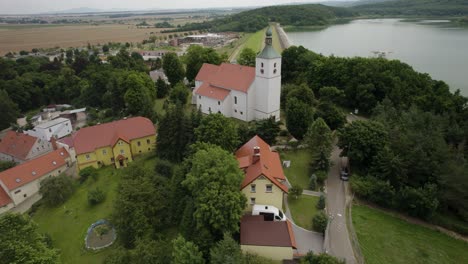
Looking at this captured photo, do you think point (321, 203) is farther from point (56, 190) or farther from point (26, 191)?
point (26, 191)

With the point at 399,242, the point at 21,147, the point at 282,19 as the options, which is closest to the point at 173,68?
the point at 21,147

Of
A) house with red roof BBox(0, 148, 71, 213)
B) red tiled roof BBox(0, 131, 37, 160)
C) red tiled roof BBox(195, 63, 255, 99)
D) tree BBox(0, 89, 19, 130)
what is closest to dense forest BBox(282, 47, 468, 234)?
red tiled roof BBox(195, 63, 255, 99)

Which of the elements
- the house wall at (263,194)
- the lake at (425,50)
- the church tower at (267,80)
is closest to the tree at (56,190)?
the house wall at (263,194)

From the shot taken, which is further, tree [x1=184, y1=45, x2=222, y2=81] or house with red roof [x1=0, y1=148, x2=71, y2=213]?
tree [x1=184, y1=45, x2=222, y2=81]

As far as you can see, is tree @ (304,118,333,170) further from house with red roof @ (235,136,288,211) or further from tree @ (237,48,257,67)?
tree @ (237,48,257,67)

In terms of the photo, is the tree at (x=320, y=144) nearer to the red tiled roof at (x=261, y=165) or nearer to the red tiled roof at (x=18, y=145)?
the red tiled roof at (x=261, y=165)

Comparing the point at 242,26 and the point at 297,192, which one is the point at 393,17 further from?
the point at 297,192

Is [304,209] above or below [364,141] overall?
below
